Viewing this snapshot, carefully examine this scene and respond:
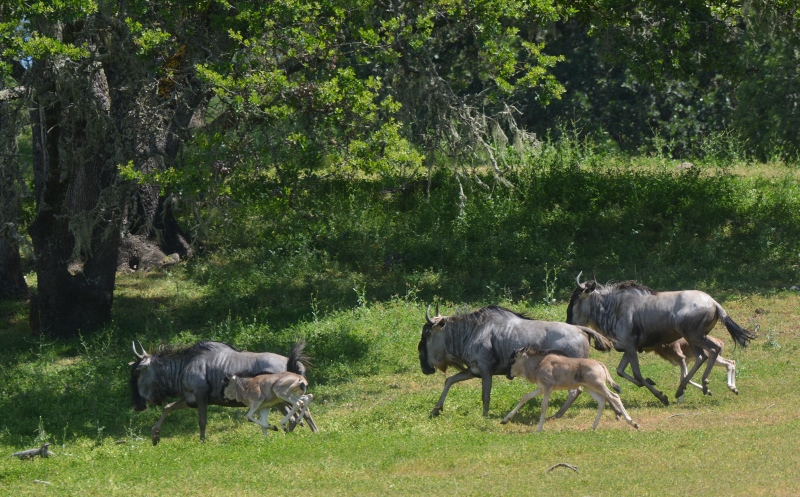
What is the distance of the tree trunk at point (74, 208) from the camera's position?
16.5 m

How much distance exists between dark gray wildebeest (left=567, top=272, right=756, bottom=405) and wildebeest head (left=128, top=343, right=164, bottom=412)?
18.0 feet

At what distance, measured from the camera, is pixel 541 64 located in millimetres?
17797

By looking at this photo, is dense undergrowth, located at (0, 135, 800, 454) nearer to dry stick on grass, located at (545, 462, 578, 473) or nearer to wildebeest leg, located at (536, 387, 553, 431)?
wildebeest leg, located at (536, 387, 553, 431)

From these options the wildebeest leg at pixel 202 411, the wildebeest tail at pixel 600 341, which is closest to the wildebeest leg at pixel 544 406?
the wildebeest tail at pixel 600 341

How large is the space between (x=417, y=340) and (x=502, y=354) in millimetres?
3495

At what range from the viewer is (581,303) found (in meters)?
14.1

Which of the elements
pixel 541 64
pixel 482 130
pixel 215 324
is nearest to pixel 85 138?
pixel 215 324

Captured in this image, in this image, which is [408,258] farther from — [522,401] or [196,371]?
[522,401]

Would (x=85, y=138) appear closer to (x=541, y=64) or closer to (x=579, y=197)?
(x=541, y=64)

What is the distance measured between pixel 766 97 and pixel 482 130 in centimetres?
1177

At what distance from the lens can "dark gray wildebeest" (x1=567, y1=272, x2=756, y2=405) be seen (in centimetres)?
1318

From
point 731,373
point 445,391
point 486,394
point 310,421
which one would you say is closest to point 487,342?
point 486,394

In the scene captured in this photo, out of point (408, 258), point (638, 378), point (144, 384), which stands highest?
point (408, 258)

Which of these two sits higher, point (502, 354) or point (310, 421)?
point (502, 354)
